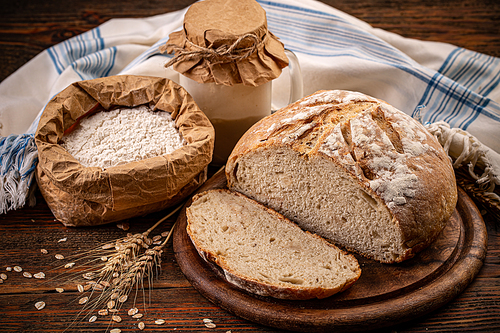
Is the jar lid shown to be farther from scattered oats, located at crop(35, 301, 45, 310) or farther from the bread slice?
scattered oats, located at crop(35, 301, 45, 310)

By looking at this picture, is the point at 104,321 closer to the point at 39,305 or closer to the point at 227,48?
the point at 39,305

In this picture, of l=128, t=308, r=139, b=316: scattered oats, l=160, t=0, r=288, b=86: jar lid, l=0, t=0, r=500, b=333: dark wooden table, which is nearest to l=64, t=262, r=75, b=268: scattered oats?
l=0, t=0, r=500, b=333: dark wooden table

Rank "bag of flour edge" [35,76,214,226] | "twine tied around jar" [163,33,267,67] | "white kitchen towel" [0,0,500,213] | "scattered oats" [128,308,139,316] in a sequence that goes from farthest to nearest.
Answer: "white kitchen towel" [0,0,500,213]
"twine tied around jar" [163,33,267,67]
"bag of flour edge" [35,76,214,226]
"scattered oats" [128,308,139,316]

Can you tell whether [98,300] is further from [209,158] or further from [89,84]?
[89,84]

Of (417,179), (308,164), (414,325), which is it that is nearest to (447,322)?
(414,325)

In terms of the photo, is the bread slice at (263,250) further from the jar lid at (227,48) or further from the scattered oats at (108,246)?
the jar lid at (227,48)

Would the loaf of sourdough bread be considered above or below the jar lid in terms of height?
below
